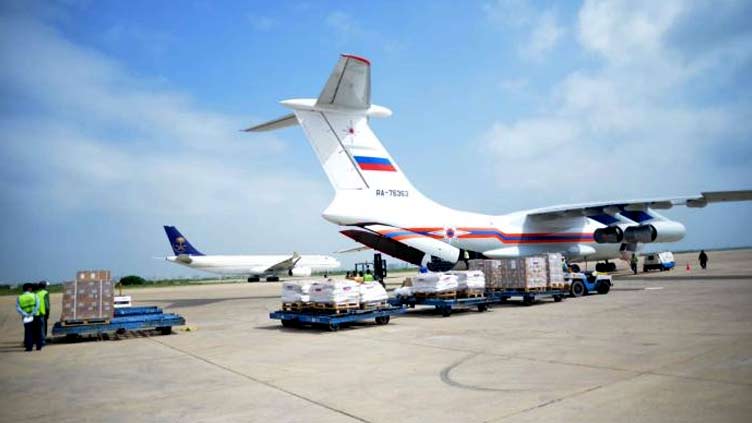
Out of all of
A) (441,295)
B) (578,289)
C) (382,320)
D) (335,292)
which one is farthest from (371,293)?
(578,289)

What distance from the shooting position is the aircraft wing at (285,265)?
4932 centimetres

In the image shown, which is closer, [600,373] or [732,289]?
[600,373]

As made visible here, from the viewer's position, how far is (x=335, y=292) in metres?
11.1

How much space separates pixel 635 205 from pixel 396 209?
11.4 metres

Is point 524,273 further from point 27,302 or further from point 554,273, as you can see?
point 27,302

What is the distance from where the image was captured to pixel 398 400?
5.14 meters

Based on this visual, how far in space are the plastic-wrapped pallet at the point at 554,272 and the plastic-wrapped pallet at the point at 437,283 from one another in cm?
350

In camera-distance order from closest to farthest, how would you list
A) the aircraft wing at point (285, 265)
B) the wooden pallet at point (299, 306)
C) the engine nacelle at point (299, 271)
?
the wooden pallet at point (299, 306)
the aircraft wing at point (285, 265)
the engine nacelle at point (299, 271)

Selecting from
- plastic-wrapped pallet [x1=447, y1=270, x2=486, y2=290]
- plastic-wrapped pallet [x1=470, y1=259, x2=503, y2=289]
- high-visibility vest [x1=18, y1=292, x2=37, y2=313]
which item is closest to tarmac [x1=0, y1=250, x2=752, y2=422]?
high-visibility vest [x1=18, y1=292, x2=37, y2=313]

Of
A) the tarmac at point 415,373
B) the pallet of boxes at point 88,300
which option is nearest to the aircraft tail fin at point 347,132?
the tarmac at point 415,373

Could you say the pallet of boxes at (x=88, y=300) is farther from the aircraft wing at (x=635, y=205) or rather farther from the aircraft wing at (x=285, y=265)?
the aircraft wing at (x=285, y=265)

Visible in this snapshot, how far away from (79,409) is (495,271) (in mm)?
12274

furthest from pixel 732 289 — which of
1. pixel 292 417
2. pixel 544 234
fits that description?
pixel 292 417

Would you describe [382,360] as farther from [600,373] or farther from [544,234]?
[544,234]
